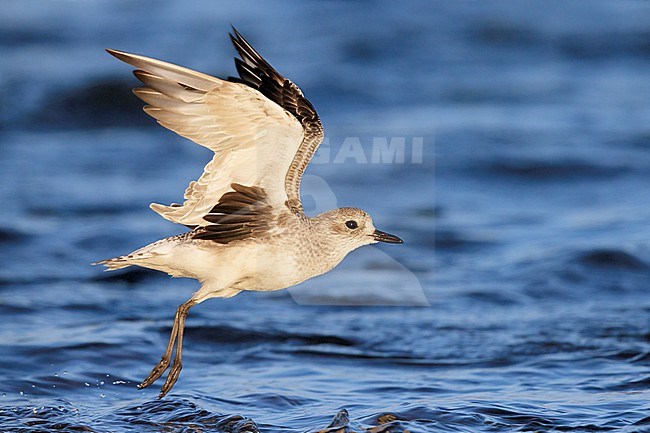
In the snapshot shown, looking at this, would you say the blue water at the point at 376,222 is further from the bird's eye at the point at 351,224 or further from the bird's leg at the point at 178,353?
the bird's eye at the point at 351,224

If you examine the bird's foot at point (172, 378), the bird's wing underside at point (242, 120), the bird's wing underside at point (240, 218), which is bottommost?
the bird's foot at point (172, 378)

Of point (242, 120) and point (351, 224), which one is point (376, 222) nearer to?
point (351, 224)

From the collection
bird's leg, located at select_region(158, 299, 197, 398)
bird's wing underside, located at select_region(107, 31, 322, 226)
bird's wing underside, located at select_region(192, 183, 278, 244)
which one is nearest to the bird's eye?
bird's wing underside, located at select_region(107, 31, 322, 226)

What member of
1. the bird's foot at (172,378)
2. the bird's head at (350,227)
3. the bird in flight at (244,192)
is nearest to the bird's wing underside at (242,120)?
the bird in flight at (244,192)

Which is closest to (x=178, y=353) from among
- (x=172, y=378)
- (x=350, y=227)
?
(x=172, y=378)

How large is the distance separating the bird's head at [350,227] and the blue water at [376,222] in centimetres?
114

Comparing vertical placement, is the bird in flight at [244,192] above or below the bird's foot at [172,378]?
above

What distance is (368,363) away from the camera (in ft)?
27.6

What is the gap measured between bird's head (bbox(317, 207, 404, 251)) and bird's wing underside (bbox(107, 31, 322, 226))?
0.28 metres

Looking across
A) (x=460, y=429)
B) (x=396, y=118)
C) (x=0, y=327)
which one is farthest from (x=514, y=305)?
(x=396, y=118)

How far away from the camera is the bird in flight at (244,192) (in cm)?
610

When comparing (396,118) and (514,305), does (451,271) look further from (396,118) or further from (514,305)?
(396,118)

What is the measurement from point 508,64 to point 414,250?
7628 millimetres

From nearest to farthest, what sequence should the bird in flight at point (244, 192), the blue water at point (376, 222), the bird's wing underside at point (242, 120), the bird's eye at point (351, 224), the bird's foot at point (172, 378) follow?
1. the bird's wing underside at point (242, 120)
2. the bird in flight at point (244, 192)
3. the bird's foot at point (172, 378)
4. the bird's eye at point (351, 224)
5. the blue water at point (376, 222)
